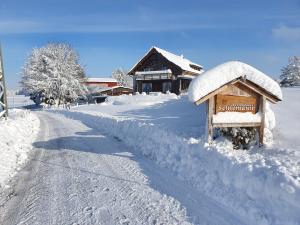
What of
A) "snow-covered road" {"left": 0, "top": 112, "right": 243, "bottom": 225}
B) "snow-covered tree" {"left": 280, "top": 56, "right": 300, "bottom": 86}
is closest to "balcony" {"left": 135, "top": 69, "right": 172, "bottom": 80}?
"snow-covered tree" {"left": 280, "top": 56, "right": 300, "bottom": 86}

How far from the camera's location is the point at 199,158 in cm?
852

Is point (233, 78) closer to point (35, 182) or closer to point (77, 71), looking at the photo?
point (35, 182)

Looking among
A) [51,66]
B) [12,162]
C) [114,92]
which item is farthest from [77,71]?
[12,162]

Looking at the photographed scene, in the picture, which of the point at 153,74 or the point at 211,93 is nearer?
the point at 211,93

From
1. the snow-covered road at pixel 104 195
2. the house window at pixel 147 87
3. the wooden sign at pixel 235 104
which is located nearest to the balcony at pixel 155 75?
the house window at pixel 147 87

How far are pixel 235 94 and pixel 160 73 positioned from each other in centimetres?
3254

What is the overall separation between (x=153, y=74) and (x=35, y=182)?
3567 centimetres

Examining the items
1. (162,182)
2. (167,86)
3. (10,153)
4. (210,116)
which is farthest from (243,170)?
(167,86)

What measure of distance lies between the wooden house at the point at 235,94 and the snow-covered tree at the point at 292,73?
48.6 metres

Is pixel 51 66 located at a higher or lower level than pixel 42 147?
higher

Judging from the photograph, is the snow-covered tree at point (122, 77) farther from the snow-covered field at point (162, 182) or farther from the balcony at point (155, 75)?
the snow-covered field at point (162, 182)

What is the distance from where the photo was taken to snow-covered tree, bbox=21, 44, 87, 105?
184ft

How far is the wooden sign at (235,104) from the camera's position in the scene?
10258 millimetres

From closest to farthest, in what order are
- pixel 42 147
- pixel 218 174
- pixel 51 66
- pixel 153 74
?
pixel 218 174, pixel 42 147, pixel 153 74, pixel 51 66
